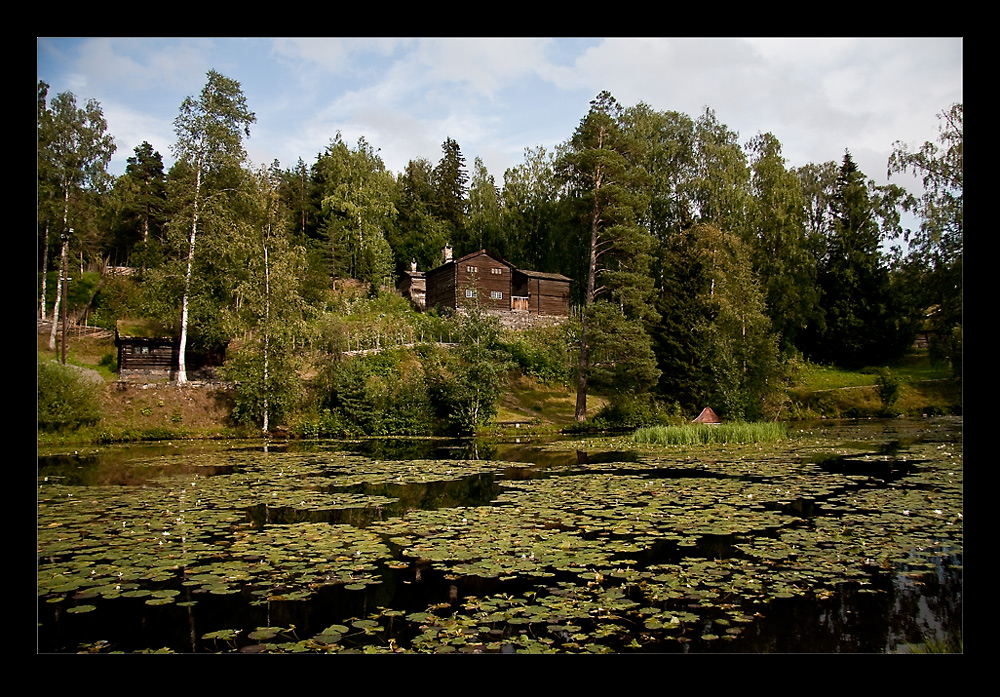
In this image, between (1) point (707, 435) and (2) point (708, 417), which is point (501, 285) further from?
(1) point (707, 435)

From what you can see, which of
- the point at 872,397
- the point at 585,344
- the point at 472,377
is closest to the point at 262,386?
the point at 472,377

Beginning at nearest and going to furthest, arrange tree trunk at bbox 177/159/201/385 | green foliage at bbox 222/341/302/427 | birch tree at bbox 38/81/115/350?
birch tree at bbox 38/81/115/350 → green foliage at bbox 222/341/302/427 → tree trunk at bbox 177/159/201/385

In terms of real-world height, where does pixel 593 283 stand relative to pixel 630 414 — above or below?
above

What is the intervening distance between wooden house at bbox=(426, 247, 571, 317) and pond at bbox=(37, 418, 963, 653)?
31.3 m

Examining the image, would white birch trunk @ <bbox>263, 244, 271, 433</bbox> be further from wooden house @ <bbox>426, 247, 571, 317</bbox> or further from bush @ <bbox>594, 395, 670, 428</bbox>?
wooden house @ <bbox>426, 247, 571, 317</bbox>

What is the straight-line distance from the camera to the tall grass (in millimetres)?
18516

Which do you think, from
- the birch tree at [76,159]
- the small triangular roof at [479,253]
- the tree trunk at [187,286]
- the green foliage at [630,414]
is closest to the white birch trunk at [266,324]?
the tree trunk at [187,286]

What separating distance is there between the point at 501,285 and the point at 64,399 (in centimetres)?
2925

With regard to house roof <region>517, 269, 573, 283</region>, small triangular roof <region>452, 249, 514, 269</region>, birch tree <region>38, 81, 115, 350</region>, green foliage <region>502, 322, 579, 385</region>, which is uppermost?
small triangular roof <region>452, 249, 514, 269</region>

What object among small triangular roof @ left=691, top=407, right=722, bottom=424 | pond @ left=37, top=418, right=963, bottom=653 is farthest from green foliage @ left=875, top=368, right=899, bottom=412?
pond @ left=37, top=418, right=963, bottom=653

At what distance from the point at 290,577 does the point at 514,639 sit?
261 cm

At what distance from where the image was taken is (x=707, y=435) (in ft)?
61.6
